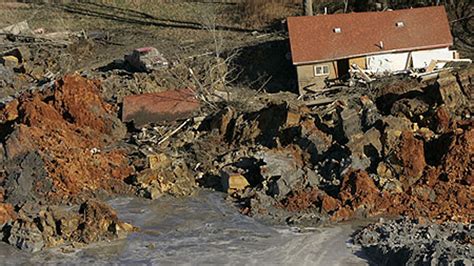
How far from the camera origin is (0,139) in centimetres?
2948

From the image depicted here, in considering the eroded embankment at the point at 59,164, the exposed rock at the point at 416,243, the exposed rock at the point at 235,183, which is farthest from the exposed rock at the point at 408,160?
the eroded embankment at the point at 59,164

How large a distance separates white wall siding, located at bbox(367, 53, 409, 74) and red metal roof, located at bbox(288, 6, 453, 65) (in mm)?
337

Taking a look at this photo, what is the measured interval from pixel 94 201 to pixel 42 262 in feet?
9.42

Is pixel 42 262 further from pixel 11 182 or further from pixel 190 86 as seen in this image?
pixel 190 86

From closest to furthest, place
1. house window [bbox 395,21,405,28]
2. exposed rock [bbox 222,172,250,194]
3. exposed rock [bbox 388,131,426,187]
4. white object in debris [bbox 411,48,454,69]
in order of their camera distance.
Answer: exposed rock [bbox 388,131,426,187] < exposed rock [bbox 222,172,250,194] < white object in debris [bbox 411,48,454,69] < house window [bbox 395,21,405,28]

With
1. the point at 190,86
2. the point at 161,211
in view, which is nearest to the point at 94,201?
the point at 161,211

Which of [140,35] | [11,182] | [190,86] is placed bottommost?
[11,182]

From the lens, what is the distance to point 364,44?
113ft

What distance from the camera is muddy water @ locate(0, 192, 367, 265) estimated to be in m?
22.2

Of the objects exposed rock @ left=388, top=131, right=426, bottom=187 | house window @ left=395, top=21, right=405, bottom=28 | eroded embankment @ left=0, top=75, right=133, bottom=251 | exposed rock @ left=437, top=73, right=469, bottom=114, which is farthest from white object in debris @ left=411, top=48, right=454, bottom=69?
eroded embankment @ left=0, top=75, right=133, bottom=251

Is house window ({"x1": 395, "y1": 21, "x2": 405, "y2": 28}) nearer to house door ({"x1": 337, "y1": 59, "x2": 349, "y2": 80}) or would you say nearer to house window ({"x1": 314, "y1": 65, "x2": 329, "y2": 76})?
house door ({"x1": 337, "y1": 59, "x2": 349, "y2": 80})

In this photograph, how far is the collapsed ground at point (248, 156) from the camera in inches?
953

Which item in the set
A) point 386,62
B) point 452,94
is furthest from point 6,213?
point 386,62

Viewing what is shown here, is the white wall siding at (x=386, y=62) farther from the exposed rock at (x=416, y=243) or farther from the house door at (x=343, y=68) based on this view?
the exposed rock at (x=416, y=243)
